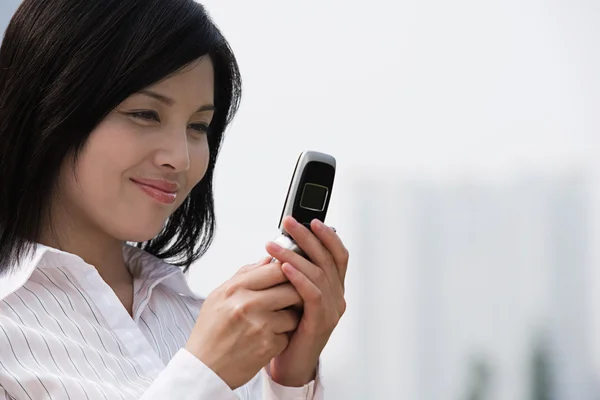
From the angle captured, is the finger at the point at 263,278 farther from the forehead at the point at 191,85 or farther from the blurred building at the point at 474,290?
the blurred building at the point at 474,290

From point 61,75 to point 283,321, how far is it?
391 millimetres

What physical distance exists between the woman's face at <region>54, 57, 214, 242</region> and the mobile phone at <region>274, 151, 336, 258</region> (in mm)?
171

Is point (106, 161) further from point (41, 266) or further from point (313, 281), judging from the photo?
point (313, 281)

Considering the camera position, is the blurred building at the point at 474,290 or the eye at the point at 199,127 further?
the blurred building at the point at 474,290

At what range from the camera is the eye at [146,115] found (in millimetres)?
933

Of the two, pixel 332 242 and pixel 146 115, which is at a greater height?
pixel 146 115

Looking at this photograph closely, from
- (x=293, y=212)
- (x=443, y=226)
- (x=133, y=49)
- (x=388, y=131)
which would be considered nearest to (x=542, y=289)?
(x=443, y=226)

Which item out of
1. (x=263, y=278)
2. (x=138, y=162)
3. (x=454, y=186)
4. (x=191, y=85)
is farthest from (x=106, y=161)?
(x=454, y=186)

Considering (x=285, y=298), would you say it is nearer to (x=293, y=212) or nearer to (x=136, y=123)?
(x=293, y=212)

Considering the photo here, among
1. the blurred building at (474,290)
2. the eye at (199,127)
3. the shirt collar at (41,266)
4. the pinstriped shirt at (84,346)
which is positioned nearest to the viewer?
the pinstriped shirt at (84,346)

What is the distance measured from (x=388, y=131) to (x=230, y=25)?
1.43 ft

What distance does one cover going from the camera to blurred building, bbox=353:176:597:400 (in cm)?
160

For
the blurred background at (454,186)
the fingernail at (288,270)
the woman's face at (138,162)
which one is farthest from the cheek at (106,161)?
the blurred background at (454,186)

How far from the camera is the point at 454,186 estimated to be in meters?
1.63
